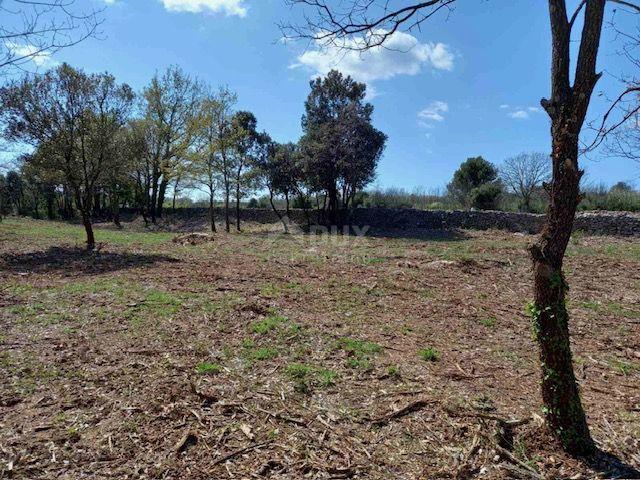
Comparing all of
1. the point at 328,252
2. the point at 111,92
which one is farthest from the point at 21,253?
the point at 328,252

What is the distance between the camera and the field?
8.89 ft

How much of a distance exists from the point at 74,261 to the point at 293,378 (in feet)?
28.7

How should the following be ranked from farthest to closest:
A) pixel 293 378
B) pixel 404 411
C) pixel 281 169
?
1. pixel 281 169
2. pixel 293 378
3. pixel 404 411

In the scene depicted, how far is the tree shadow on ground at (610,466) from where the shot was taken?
253cm

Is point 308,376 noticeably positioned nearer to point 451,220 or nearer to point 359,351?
point 359,351

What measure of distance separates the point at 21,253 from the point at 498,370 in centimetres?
1206

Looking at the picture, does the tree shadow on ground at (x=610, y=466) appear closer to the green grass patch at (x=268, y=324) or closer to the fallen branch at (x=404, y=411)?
the fallen branch at (x=404, y=411)

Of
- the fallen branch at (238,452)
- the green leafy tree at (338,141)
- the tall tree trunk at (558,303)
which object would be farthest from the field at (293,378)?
the green leafy tree at (338,141)

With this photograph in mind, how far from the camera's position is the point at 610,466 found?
2600 mm

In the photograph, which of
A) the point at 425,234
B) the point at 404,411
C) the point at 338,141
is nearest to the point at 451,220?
the point at 425,234

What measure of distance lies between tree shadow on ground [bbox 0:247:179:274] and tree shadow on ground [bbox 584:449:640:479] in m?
9.06

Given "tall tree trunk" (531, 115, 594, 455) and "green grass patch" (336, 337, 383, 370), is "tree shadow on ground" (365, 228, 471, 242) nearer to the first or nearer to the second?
"green grass patch" (336, 337, 383, 370)

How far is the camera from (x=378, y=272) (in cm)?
956

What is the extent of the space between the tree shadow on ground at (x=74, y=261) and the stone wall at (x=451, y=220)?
48.2 ft
